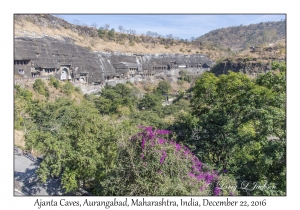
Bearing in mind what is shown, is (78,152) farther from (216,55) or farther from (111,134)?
(216,55)

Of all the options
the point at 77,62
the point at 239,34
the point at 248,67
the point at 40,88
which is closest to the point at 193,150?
the point at 40,88

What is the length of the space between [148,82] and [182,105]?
825 inches

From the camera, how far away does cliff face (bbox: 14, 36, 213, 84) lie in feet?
97.5

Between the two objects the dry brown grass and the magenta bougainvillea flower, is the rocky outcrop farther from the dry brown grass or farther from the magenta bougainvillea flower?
the magenta bougainvillea flower

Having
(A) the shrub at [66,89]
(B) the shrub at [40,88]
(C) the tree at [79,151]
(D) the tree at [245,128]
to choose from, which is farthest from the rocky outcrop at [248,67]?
(C) the tree at [79,151]

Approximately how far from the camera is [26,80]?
27.3m

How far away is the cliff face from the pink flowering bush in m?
24.7

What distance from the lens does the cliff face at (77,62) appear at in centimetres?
2970

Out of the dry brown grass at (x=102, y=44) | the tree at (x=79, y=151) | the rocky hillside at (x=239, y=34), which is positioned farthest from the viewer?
the rocky hillside at (x=239, y=34)

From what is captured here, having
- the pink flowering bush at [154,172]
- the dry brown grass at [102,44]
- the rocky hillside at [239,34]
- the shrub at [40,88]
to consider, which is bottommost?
the pink flowering bush at [154,172]

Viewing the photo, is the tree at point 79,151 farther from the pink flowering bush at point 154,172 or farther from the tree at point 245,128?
the tree at point 245,128

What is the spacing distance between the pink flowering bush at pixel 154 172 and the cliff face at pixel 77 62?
80.9ft

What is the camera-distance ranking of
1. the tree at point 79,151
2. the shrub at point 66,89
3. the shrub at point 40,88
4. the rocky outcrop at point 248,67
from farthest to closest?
the rocky outcrop at point 248,67
the shrub at point 66,89
the shrub at point 40,88
the tree at point 79,151

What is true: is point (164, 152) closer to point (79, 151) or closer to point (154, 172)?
point (154, 172)
